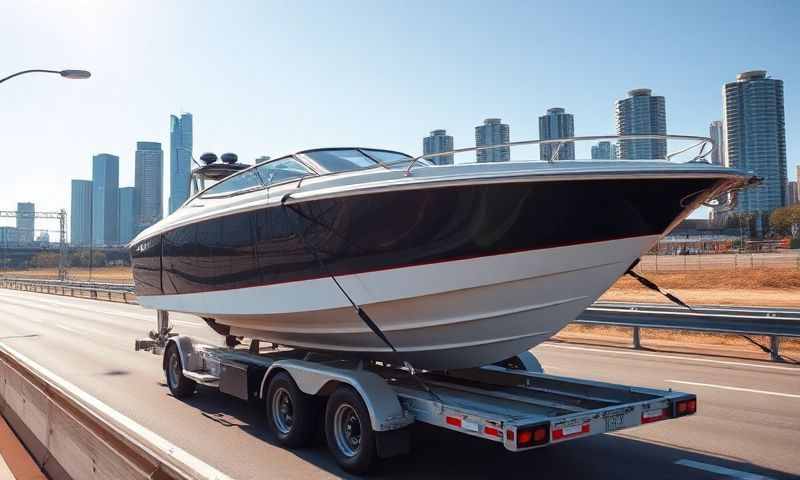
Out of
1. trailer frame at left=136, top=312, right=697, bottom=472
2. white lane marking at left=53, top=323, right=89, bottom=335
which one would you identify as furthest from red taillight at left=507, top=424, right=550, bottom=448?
white lane marking at left=53, top=323, right=89, bottom=335

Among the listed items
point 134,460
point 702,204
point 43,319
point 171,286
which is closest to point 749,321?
point 702,204

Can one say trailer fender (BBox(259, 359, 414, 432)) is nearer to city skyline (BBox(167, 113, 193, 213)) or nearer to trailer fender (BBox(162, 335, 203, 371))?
trailer fender (BBox(162, 335, 203, 371))

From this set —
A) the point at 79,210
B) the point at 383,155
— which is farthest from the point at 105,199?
the point at 383,155

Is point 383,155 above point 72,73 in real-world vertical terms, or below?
below

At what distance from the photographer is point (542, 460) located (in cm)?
604

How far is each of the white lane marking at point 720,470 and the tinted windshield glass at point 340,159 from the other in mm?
4206

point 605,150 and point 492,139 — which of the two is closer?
point 605,150

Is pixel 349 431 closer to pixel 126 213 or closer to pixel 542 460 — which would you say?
pixel 542 460

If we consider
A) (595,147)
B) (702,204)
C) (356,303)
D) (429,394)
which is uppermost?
(595,147)

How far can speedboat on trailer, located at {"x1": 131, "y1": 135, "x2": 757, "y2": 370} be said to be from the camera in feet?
17.2

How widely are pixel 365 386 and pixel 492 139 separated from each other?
105 inches

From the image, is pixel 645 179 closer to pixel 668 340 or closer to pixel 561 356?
pixel 561 356

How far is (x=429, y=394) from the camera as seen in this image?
19.0 feet

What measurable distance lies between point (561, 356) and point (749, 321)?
3.25 m
